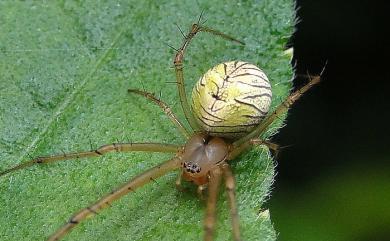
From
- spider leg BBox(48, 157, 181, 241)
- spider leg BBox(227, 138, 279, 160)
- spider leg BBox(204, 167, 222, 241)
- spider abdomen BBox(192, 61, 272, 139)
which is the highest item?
spider abdomen BBox(192, 61, 272, 139)

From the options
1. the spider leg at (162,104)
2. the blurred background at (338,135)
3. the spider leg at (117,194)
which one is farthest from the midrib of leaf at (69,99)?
the blurred background at (338,135)

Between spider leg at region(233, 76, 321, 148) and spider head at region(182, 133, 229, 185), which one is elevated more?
spider leg at region(233, 76, 321, 148)

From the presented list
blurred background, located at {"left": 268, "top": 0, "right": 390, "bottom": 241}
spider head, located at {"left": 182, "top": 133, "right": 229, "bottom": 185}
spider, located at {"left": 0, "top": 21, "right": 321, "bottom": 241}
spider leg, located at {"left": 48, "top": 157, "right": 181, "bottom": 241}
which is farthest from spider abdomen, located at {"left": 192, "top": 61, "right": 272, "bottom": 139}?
blurred background, located at {"left": 268, "top": 0, "right": 390, "bottom": 241}

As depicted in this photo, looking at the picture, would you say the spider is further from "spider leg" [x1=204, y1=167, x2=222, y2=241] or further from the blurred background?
the blurred background

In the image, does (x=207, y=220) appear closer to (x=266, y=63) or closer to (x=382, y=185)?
(x=266, y=63)

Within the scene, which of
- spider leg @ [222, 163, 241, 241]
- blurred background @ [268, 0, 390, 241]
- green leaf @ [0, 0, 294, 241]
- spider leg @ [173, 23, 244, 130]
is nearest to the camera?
spider leg @ [222, 163, 241, 241]

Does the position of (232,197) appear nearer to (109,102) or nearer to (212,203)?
(212,203)

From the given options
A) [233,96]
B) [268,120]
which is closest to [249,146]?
[268,120]
